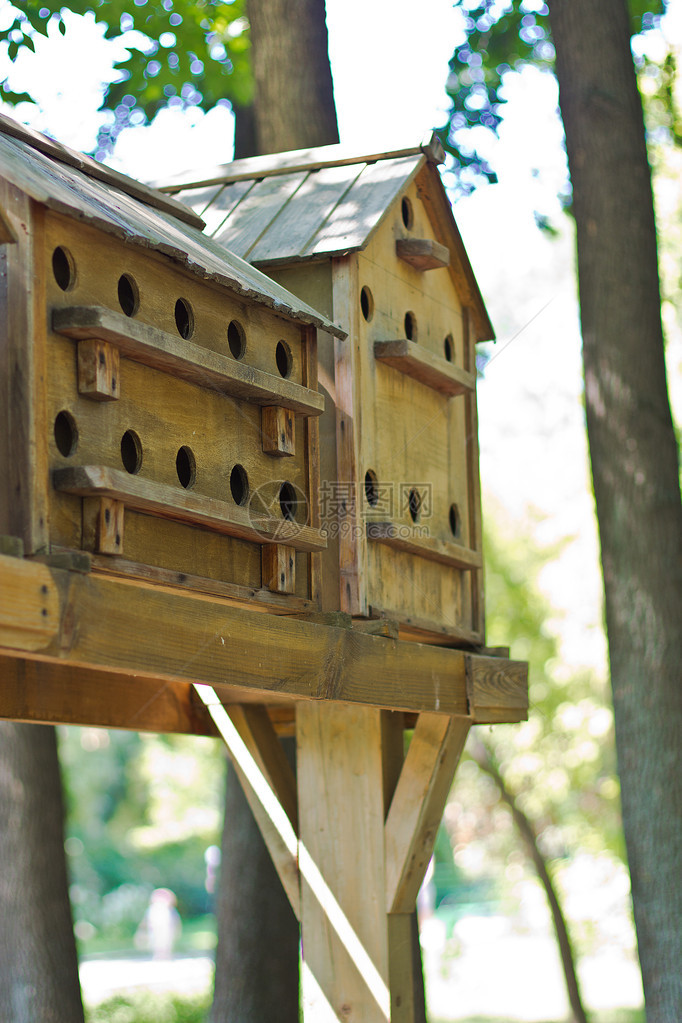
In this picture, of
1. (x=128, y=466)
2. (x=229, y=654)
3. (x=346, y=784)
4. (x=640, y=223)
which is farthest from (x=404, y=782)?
(x=640, y=223)

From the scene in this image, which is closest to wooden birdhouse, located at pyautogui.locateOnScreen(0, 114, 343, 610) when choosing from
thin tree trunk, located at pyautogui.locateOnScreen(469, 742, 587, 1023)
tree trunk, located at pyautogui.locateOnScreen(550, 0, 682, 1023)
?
tree trunk, located at pyautogui.locateOnScreen(550, 0, 682, 1023)

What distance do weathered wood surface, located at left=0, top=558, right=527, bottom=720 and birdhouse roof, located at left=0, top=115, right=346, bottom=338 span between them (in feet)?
3.22

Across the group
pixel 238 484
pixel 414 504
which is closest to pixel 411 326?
pixel 414 504

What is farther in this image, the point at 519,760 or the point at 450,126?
the point at 519,760

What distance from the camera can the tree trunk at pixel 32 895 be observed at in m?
5.79

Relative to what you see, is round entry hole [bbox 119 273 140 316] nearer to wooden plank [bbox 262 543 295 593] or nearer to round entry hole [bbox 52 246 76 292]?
round entry hole [bbox 52 246 76 292]

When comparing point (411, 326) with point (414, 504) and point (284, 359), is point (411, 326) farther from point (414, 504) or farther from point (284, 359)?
point (284, 359)

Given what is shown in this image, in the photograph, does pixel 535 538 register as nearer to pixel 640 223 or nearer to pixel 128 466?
→ pixel 640 223

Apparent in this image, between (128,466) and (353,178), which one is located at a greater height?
(353,178)

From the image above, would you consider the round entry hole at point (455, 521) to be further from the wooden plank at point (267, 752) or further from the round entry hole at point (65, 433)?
the round entry hole at point (65, 433)

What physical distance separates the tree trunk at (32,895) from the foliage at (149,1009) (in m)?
5.48

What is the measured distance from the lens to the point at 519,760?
14953mm

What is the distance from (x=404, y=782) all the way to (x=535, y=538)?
1036cm

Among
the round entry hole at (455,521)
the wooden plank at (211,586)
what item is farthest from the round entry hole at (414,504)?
the wooden plank at (211,586)
